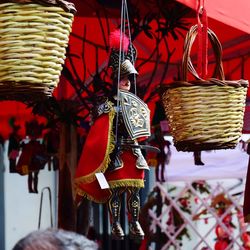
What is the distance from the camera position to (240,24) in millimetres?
2244

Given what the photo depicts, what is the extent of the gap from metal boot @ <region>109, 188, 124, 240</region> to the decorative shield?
6.3 inches

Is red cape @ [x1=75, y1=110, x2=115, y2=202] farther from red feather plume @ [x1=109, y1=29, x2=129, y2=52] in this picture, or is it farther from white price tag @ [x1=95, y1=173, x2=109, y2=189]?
red feather plume @ [x1=109, y1=29, x2=129, y2=52]

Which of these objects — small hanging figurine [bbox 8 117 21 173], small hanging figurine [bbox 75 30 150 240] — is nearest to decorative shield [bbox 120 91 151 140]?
small hanging figurine [bbox 75 30 150 240]

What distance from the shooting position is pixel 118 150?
6.31ft

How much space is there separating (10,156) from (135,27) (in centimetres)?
128

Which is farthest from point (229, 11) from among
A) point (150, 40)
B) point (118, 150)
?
point (150, 40)

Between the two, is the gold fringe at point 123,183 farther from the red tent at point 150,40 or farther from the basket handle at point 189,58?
the red tent at point 150,40

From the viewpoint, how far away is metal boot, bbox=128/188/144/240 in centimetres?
193

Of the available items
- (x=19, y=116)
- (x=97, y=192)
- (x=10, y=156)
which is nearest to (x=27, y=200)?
(x=19, y=116)

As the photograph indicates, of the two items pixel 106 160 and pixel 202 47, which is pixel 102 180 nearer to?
pixel 106 160

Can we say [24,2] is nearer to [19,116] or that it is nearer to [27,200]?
[19,116]

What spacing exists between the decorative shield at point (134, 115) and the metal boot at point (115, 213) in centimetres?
16

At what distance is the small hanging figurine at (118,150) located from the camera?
1906 millimetres

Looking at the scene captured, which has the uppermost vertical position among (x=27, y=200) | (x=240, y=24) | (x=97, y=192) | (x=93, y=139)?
(x=240, y=24)
